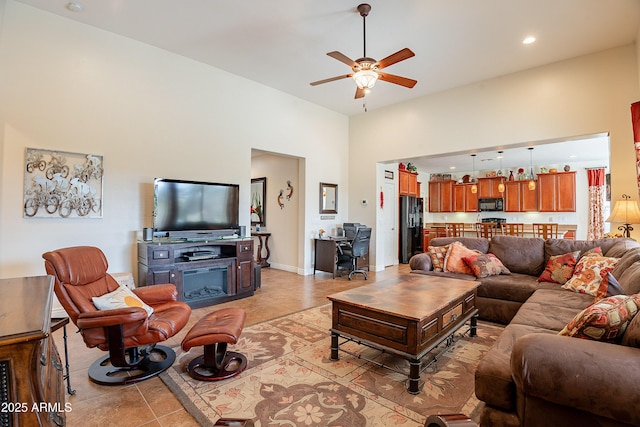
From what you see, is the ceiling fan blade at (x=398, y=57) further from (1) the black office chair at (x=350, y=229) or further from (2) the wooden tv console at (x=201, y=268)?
(1) the black office chair at (x=350, y=229)

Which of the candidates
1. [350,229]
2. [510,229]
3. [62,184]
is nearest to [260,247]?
[350,229]

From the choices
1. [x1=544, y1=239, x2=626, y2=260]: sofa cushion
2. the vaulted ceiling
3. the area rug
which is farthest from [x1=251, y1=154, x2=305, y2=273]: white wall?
[x1=544, y1=239, x2=626, y2=260]: sofa cushion

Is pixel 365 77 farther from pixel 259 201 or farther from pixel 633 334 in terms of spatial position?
pixel 259 201

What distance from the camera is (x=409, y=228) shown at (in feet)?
26.6

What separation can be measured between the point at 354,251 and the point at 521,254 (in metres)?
2.79

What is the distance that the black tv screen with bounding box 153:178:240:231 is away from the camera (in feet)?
13.4

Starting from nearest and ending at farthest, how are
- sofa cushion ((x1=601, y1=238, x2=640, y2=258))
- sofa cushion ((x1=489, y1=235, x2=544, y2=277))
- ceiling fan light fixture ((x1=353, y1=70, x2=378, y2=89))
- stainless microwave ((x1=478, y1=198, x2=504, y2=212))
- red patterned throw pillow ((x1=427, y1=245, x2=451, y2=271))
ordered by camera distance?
1. sofa cushion ((x1=601, y1=238, x2=640, y2=258))
2. ceiling fan light fixture ((x1=353, y1=70, x2=378, y2=89))
3. sofa cushion ((x1=489, y1=235, x2=544, y2=277))
4. red patterned throw pillow ((x1=427, y1=245, x2=451, y2=271))
5. stainless microwave ((x1=478, y1=198, x2=504, y2=212))

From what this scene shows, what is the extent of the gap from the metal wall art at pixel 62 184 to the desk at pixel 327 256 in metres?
3.74

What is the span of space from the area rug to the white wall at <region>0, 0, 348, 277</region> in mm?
2235

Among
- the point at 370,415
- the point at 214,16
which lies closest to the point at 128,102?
the point at 214,16

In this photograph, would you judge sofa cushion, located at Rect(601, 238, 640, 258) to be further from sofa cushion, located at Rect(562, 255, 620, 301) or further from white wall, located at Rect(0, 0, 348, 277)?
white wall, located at Rect(0, 0, 348, 277)

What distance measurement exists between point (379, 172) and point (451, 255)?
310 centimetres

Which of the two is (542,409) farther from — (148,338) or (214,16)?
(214,16)

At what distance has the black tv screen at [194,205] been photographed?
409cm
